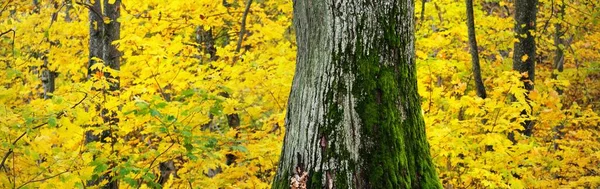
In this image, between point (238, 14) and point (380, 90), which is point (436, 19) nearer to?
point (238, 14)

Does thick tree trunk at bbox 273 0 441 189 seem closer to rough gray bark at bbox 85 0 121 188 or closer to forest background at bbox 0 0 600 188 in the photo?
forest background at bbox 0 0 600 188

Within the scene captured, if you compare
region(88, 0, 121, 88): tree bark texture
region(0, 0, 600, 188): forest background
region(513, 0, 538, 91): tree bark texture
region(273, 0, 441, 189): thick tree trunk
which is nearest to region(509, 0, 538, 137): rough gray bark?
region(513, 0, 538, 91): tree bark texture

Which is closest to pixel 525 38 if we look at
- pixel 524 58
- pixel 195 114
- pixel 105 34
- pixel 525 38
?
pixel 525 38

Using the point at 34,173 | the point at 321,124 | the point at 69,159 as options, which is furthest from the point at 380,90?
the point at 34,173

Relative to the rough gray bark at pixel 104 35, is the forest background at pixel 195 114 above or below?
below

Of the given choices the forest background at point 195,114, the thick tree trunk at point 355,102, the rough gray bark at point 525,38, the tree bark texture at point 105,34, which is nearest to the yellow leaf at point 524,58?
the rough gray bark at point 525,38

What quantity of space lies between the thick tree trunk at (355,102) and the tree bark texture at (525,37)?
5.20m

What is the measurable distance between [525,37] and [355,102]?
18.4 feet

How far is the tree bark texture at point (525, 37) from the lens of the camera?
26.0 feet

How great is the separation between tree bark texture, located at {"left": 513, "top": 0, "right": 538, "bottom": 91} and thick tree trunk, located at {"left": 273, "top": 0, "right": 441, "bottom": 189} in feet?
17.1

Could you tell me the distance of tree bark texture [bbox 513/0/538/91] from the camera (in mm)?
7934

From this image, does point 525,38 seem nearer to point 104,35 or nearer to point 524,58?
point 524,58

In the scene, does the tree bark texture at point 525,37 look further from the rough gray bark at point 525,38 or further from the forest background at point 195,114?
the forest background at point 195,114

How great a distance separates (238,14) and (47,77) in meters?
5.84
